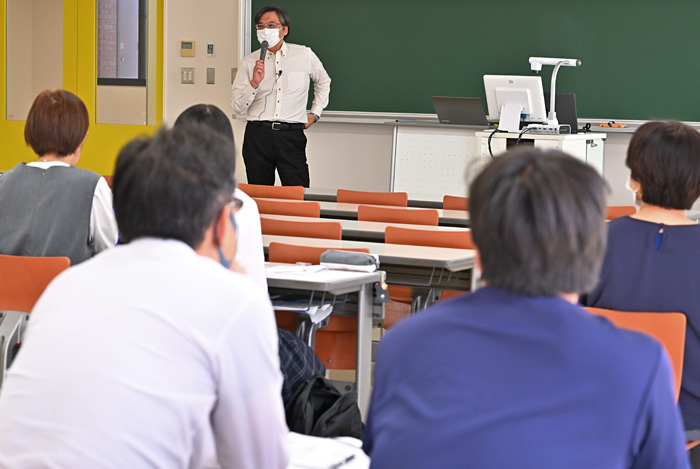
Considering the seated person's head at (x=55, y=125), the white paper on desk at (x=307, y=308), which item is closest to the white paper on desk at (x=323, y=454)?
the white paper on desk at (x=307, y=308)

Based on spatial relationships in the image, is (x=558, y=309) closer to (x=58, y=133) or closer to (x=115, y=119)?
(x=58, y=133)

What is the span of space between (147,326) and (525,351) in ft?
1.67

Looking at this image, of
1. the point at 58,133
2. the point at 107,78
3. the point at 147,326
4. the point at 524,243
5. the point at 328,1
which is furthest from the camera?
the point at 107,78

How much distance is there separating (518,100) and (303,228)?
3274 millimetres

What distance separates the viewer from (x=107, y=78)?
9414 millimetres

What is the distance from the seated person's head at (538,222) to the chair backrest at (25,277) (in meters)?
2.10

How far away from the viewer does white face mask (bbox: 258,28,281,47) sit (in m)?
7.21

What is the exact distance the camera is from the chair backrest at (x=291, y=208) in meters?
5.03

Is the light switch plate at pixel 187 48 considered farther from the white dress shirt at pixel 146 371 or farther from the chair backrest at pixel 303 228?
the white dress shirt at pixel 146 371

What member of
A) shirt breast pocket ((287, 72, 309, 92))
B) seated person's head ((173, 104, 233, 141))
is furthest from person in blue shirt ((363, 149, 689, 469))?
shirt breast pocket ((287, 72, 309, 92))

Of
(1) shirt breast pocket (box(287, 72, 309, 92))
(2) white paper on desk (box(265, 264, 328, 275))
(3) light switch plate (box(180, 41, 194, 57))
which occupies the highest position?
(3) light switch plate (box(180, 41, 194, 57))

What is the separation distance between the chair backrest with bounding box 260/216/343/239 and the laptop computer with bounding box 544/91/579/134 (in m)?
3.62

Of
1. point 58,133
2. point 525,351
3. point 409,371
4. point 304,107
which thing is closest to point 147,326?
point 409,371

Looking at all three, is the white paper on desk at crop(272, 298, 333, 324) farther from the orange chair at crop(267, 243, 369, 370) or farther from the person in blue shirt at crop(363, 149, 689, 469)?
the person in blue shirt at crop(363, 149, 689, 469)
